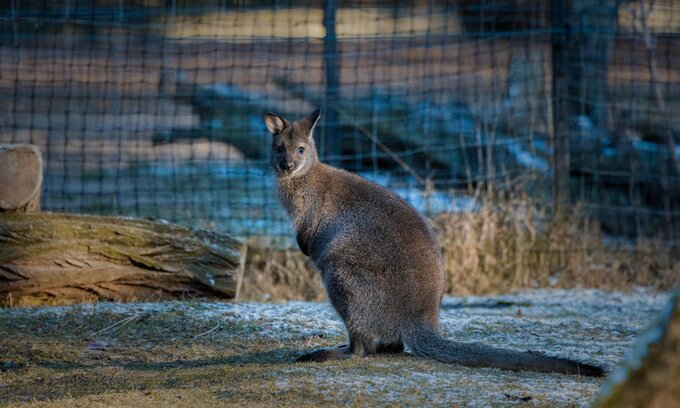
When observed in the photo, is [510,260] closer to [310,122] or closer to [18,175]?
[310,122]

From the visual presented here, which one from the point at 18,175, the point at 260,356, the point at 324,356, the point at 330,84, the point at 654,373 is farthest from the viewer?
the point at 330,84

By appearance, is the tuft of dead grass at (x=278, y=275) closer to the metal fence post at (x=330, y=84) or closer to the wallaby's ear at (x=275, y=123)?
the metal fence post at (x=330, y=84)

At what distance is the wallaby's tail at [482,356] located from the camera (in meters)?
4.75

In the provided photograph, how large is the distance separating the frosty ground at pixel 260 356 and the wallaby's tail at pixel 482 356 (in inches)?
2.2

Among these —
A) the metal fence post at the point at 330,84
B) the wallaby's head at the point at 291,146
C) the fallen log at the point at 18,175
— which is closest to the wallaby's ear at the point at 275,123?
the wallaby's head at the point at 291,146

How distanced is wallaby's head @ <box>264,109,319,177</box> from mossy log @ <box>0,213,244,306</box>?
1096 millimetres

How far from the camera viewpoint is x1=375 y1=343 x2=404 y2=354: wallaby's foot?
5.41m

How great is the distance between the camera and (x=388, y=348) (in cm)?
544

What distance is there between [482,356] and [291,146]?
2.13 metres

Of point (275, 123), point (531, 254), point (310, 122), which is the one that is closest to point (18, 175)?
point (275, 123)

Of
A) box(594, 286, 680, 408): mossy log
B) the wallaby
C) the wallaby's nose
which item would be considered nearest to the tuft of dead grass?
the wallaby's nose

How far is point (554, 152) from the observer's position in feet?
31.3

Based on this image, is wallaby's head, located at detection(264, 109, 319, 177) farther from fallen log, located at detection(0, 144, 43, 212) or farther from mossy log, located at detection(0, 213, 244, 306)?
fallen log, located at detection(0, 144, 43, 212)

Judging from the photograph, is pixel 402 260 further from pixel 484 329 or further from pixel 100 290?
pixel 100 290
